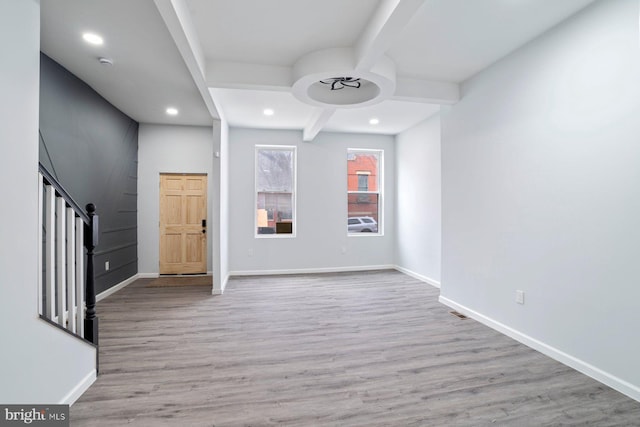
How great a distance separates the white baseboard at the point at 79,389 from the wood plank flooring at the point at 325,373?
43 millimetres

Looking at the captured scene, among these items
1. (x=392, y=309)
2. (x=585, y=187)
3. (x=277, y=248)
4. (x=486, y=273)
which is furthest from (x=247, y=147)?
(x=585, y=187)

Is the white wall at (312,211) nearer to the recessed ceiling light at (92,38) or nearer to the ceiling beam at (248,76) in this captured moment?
the ceiling beam at (248,76)

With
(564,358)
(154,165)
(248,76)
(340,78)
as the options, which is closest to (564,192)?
(564,358)

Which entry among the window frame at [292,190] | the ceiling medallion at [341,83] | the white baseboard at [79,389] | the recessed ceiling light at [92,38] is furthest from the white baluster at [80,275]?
the window frame at [292,190]

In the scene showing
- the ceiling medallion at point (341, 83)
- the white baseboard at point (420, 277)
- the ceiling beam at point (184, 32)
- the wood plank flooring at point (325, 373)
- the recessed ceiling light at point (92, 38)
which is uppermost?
the recessed ceiling light at point (92, 38)

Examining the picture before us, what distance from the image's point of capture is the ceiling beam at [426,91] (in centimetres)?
332

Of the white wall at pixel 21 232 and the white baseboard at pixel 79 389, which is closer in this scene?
the white wall at pixel 21 232

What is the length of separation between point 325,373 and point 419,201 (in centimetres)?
372

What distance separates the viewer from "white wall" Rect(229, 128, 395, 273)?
5.42 metres

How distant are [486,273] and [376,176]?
3377 millimetres

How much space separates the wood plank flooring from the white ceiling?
2580 millimetres

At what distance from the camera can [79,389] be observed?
188 cm

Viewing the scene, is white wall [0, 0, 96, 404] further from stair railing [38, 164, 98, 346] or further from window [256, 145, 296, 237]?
window [256, 145, 296, 237]

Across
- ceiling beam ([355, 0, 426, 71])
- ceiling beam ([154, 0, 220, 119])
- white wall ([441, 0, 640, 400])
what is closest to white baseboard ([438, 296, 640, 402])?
white wall ([441, 0, 640, 400])
